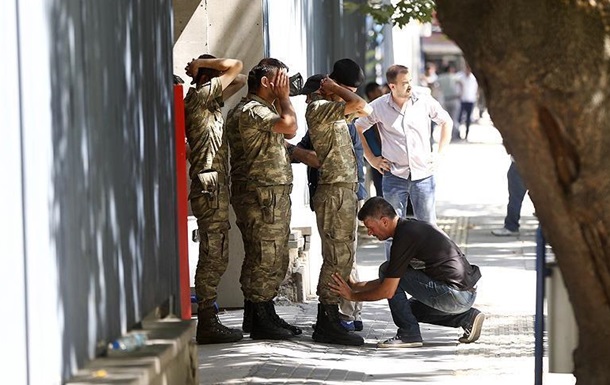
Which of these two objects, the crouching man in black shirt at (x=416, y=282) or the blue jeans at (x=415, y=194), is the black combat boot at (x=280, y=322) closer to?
the crouching man in black shirt at (x=416, y=282)

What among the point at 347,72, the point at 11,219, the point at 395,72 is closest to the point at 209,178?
the point at 347,72

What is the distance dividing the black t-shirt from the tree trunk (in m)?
3.54

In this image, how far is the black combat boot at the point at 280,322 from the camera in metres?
9.48

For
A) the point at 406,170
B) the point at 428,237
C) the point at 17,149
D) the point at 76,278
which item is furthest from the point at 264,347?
the point at 17,149

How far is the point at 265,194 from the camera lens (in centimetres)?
923

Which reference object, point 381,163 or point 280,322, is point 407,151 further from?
point 280,322

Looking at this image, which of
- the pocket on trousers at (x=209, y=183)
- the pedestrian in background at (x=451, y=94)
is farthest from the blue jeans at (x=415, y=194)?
the pedestrian in background at (x=451, y=94)

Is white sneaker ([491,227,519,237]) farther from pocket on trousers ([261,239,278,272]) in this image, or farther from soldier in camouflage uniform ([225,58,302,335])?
pocket on trousers ([261,239,278,272])

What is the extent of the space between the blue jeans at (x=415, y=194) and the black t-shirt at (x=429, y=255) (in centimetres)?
218

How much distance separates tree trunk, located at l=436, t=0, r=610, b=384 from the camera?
5.08 meters

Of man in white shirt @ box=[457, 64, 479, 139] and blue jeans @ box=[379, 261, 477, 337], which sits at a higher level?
man in white shirt @ box=[457, 64, 479, 139]

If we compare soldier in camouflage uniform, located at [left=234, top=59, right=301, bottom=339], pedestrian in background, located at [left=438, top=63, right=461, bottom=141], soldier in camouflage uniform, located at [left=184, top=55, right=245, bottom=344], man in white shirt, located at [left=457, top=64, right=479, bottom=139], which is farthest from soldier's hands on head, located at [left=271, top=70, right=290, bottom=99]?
man in white shirt, located at [left=457, top=64, right=479, bottom=139]

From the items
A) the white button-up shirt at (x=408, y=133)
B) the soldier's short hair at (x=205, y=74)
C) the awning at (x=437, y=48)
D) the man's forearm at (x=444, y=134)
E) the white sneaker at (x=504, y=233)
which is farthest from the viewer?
the awning at (x=437, y=48)

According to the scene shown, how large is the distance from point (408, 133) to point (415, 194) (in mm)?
527
